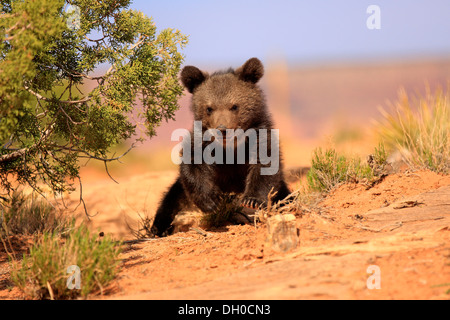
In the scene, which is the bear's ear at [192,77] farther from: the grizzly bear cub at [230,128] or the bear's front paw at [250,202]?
the bear's front paw at [250,202]

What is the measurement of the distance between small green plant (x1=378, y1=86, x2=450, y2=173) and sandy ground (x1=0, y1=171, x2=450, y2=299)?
1445mm

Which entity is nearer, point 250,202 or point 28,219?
point 250,202

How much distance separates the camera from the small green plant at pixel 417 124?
7.52 m

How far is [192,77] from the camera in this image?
20.7 feet

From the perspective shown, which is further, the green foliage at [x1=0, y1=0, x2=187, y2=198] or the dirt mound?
the green foliage at [x1=0, y1=0, x2=187, y2=198]

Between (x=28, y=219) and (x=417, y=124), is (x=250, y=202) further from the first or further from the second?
(x=417, y=124)

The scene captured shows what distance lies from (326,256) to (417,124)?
6.47 metres

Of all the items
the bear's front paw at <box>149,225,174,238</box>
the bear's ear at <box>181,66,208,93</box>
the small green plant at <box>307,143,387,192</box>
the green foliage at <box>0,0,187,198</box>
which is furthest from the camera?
the bear's front paw at <box>149,225,174,238</box>

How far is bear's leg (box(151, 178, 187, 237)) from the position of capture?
7.14 metres

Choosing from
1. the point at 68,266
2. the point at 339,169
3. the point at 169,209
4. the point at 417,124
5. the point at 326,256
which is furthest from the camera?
the point at 417,124

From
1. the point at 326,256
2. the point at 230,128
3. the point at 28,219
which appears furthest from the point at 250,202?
the point at 28,219

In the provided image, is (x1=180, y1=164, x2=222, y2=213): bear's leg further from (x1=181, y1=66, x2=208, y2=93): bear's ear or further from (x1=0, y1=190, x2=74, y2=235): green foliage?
(x1=0, y1=190, x2=74, y2=235): green foliage

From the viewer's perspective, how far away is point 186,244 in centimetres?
509

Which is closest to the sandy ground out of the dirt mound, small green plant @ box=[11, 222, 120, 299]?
the dirt mound
